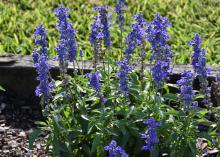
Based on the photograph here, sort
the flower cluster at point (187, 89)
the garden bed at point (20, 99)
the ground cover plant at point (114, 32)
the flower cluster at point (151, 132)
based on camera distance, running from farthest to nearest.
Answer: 1. the ground cover plant at point (114, 32)
2. the garden bed at point (20, 99)
3. the flower cluster at point (187, 89)
4. the flower cluster at point (151, 132)

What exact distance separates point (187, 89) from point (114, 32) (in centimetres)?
365

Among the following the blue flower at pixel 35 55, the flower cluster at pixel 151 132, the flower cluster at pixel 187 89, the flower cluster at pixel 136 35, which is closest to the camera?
the flower cluster at pixel 151 132

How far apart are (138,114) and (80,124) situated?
515 millimetres

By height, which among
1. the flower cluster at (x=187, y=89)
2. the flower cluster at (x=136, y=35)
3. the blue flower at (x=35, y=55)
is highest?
the flower cluster at (x=136, y=35)

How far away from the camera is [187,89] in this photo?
433cm

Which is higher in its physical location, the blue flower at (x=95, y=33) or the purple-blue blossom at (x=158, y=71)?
the blue flower at (x=95, y=33)

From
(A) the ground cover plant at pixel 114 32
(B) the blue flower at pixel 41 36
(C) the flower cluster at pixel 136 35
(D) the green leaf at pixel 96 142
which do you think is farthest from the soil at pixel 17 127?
(C) the flower cluster at pixel 136 35

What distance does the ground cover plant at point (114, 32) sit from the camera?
24.6 ft

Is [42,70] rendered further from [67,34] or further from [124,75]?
[124,75]

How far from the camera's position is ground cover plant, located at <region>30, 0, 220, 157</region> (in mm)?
4469

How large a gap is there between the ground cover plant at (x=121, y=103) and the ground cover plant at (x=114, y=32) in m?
2.30

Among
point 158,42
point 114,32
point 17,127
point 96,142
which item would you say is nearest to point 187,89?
point 158,42

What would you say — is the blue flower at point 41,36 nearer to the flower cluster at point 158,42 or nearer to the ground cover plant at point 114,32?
the flower cluster at point 158,42

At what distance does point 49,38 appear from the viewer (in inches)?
303
